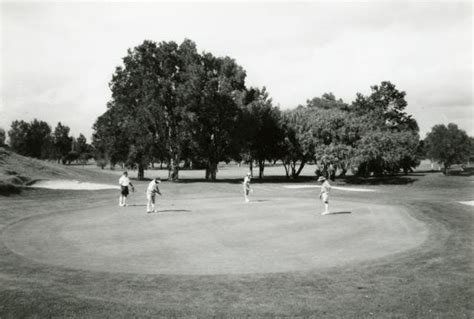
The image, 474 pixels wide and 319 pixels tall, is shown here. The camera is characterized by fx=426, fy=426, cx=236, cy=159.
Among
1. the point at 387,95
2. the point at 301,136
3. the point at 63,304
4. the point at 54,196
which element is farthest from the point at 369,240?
the point at 387,95

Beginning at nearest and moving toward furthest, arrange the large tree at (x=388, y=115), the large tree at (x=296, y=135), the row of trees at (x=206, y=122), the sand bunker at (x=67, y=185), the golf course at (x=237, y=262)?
the golf course at (x=237, y=262)
the sand bunker at (x=67, y=185)
the row of trees at (x=206, y=122)
the large tree at (x=296, y=135)
the large tree at (x=388, y=115)

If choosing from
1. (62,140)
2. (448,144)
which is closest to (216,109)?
(448,144)

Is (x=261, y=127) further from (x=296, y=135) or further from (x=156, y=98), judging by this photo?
(x=156, y=98)

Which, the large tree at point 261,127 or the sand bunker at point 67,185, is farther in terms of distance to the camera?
the large tree at point 261,127

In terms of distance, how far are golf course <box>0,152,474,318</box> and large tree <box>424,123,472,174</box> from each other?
5717 cm

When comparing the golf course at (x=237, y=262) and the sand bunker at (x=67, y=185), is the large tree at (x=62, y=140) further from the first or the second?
the golf course at (x=237, y=262)

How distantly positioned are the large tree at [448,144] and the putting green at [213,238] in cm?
5925

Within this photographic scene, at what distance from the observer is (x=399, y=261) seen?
1592cm

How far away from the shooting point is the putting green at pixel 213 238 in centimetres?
1580

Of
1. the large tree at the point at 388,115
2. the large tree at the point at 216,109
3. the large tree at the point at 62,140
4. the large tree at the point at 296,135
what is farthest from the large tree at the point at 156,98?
the large tree at the point at 62,140

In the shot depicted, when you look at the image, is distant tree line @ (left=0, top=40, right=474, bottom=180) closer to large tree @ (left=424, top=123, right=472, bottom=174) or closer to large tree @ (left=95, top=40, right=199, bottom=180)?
large tree @ (left=95, top=40, right=199, bottom=180)

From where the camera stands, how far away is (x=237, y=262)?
52.1ft

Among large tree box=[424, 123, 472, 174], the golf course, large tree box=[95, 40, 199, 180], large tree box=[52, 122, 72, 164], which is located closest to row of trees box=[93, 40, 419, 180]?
large tree box=[95, 40, 199, 180]

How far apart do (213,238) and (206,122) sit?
144 feet
